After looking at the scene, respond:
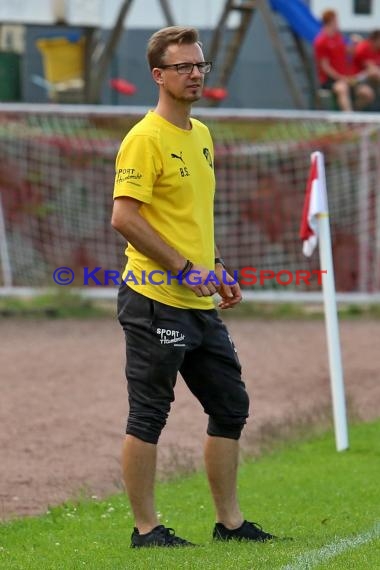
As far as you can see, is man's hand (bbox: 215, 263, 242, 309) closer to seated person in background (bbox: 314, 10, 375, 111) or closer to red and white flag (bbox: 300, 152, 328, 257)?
red and white flag (bbox: 300, 152, 328, 257)

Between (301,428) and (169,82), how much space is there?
3.82m

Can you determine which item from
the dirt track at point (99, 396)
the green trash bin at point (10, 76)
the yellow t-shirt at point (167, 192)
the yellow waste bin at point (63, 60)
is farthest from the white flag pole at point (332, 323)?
the green trash bin at point (10, 76)

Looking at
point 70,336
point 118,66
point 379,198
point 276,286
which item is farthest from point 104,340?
point 118,66

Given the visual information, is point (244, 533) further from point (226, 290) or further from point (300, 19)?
point (300, 19)

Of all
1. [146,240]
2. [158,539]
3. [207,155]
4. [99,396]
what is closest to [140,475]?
[158,539]

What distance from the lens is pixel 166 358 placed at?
586 cm

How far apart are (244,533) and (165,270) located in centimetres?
119

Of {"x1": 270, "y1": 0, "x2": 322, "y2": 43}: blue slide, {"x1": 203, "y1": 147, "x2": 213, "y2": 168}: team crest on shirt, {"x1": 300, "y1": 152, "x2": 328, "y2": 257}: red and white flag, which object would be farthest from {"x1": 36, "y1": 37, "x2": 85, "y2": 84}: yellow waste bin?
{"x1": 203, "y1": 147, "x2": 213, "y2": 168}: team crest on shirt

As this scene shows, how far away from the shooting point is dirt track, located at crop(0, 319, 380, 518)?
826cm

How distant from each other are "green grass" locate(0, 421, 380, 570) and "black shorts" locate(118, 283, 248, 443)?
581mm

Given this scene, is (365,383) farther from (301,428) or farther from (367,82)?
(367,82)

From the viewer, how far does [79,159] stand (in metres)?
16.3

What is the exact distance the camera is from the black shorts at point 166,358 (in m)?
5.86

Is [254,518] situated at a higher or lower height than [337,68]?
higher
